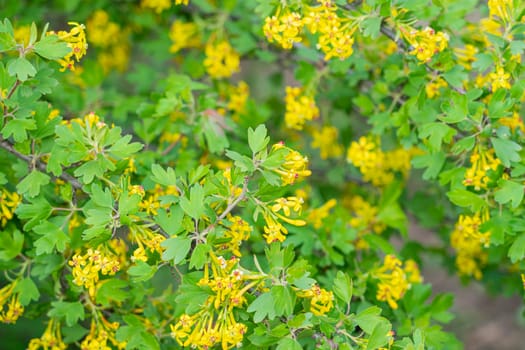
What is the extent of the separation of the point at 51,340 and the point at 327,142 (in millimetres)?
1429

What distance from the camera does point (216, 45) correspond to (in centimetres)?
289

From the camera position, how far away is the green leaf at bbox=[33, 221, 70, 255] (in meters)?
1.91

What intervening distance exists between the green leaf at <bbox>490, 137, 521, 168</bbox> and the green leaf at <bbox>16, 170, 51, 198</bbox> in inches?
51.2

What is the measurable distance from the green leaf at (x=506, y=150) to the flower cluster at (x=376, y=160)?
59 cm

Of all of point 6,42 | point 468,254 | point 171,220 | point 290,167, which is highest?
point 6,42

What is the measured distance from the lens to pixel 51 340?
2119 mm

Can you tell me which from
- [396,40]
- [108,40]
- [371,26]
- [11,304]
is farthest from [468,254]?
[108,40]

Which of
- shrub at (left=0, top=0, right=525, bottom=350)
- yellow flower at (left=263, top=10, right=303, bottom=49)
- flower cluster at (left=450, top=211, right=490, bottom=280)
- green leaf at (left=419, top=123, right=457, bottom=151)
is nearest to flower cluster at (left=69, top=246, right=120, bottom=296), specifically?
shrub at (left=0, top=0, right=525, bottom=350)

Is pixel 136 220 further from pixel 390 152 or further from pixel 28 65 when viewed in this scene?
pixel 390 152

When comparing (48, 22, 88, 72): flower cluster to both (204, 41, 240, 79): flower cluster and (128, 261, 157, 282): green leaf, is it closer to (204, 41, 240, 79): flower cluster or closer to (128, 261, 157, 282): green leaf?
(128, 261, 157, 282): green leaf

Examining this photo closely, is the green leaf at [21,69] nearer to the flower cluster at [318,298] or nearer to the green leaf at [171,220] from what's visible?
the green leaf at [171,220]

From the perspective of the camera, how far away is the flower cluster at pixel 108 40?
10.5ft

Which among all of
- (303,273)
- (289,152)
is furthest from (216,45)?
(303,273)

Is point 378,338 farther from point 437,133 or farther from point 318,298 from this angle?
point 437,133
